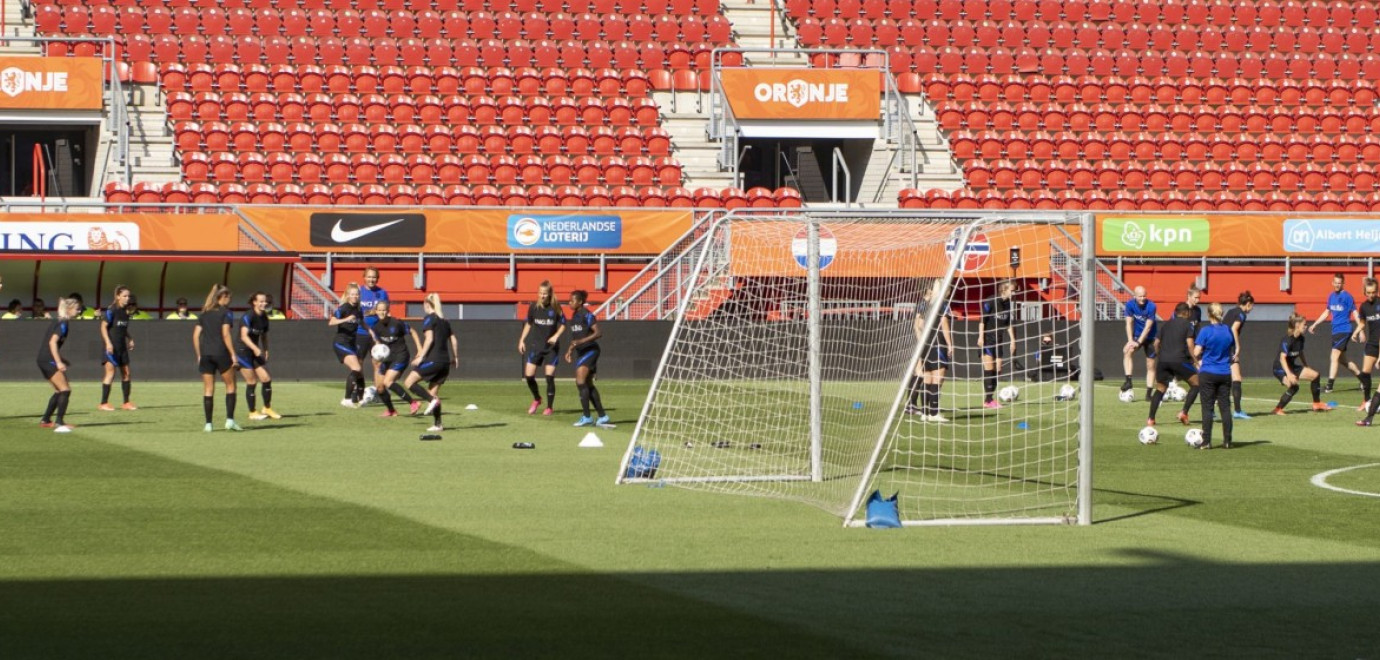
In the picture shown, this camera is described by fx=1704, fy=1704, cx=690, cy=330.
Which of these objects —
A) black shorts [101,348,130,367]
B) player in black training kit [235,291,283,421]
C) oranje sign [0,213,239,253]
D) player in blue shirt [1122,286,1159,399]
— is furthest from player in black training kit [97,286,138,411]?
player in blue shirt [1122,286,1159,399]

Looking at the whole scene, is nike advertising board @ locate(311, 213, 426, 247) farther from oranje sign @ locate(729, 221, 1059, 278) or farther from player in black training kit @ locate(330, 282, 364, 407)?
oranje sign @ locate(729, 221, 1059, 278)

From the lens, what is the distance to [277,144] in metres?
39.3

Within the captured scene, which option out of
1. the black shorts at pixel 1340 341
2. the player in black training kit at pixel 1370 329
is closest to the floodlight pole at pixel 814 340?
the player in black training kit at pixel 1370 329

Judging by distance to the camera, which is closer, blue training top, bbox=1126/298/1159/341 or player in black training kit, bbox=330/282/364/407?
player in black training kit, bbox=330/282/364/407

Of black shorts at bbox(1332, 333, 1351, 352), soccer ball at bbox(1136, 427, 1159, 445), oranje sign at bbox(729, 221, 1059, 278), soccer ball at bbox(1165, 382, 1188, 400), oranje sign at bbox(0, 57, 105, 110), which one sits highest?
oranje sign at bbox(0, 57, 105, 110)

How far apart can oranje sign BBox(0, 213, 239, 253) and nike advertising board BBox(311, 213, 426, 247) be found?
1.69 metres

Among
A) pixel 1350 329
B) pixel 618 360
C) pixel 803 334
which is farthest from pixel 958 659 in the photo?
pixel 618 360

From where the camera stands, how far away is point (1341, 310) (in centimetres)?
2825

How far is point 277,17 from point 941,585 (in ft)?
122

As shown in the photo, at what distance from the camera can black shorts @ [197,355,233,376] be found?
69.2 ft

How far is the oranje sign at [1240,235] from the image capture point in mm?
36250

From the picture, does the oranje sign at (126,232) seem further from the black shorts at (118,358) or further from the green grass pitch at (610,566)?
the green grass pitch at (610,566)

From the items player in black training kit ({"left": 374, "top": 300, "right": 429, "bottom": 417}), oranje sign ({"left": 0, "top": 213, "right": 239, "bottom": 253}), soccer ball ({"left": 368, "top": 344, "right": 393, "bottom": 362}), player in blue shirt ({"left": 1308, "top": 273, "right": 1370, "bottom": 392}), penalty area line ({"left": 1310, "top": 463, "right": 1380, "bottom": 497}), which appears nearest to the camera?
penalty area line ({"left": 1310, "top": 463, "right": 1380, "bottom": 497})

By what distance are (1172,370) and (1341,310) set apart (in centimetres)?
803
